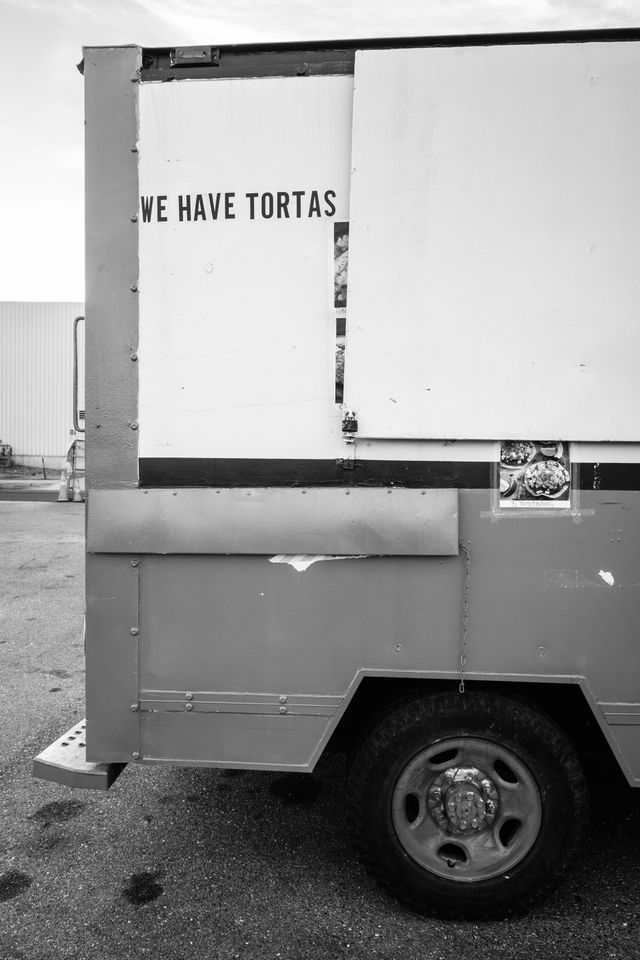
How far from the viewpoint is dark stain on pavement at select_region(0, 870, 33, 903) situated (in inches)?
104

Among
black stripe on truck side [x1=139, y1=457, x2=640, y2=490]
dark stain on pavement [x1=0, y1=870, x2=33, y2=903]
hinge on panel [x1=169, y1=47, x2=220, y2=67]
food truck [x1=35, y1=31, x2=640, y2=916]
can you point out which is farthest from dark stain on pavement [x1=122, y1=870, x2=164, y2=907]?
hinge on panel [x1=169, y1=47, x2=220, y2=67]

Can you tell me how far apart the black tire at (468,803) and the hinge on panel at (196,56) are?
8.14 feet

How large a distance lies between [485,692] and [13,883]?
2068mm

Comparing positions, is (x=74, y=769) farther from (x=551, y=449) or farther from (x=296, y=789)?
(x=551, y=449)

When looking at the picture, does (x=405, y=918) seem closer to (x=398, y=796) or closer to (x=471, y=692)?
(x=398, y=796)

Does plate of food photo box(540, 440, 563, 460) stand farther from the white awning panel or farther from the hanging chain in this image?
the hanging chain

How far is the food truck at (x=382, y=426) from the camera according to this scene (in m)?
2.32

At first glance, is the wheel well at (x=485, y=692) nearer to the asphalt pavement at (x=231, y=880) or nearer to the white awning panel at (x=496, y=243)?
the asphalt pavement at (x=231, y=880)

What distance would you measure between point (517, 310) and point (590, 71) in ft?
2.76

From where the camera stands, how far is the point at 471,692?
8.07 feet

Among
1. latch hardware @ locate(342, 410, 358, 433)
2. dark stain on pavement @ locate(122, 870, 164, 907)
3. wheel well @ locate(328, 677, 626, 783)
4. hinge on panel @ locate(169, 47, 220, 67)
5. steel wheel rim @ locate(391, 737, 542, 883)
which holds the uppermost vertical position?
hinge on panel @ locate(169, 47, 220, 67)

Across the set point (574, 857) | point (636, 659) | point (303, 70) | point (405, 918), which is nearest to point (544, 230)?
point (303, 70)

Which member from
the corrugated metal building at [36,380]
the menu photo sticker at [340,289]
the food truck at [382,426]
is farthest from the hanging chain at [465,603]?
the corrugated metal building at [36,380]

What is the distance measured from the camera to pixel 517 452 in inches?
94.0
